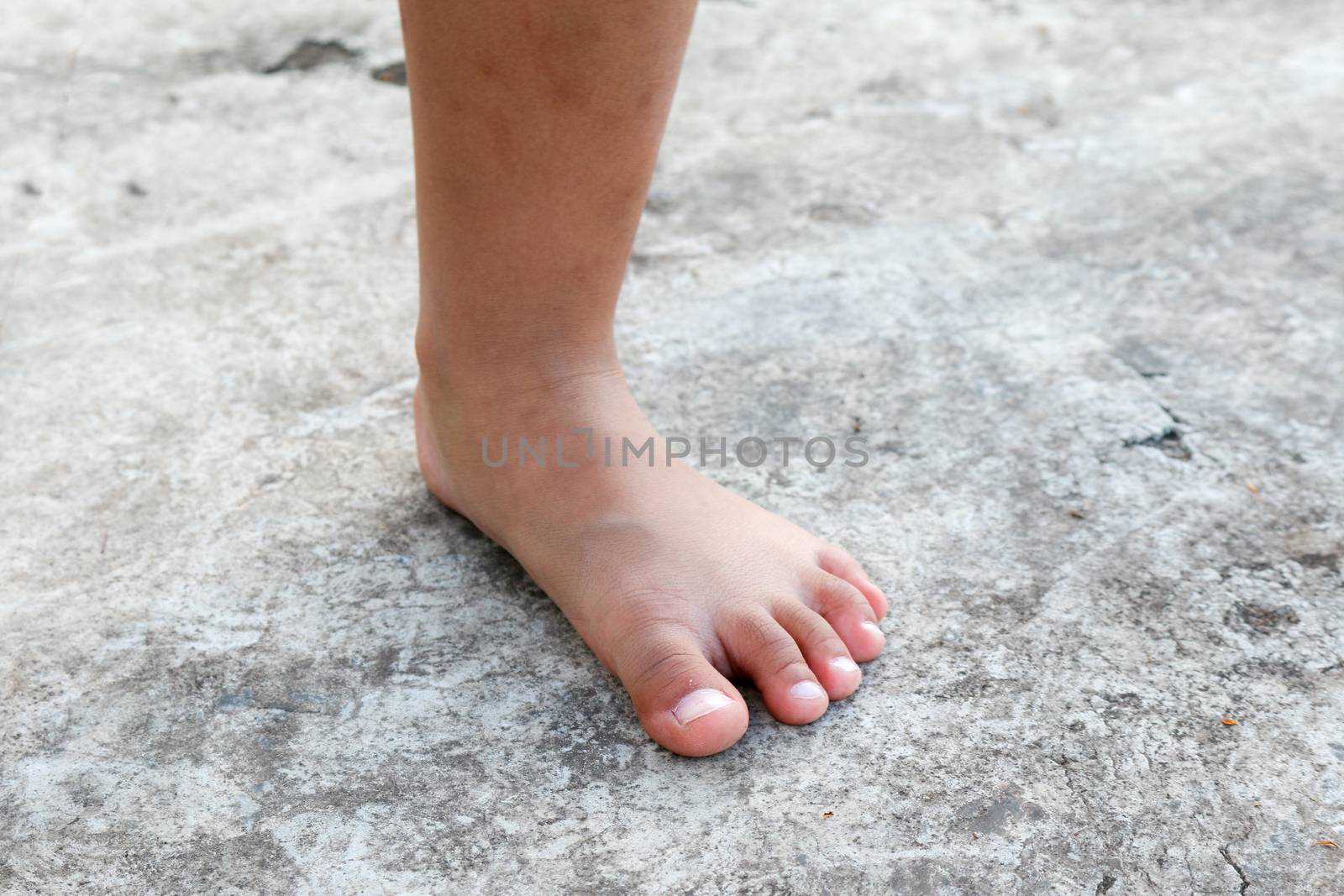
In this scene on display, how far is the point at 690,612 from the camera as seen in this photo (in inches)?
35.9

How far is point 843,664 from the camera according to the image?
0.89 metres

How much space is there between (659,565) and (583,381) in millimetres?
172

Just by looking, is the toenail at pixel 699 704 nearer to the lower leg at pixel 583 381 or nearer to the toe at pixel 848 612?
the lower leg at pixel 583 381

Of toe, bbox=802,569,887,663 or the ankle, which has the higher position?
the ankle

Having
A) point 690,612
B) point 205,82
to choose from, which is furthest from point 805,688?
point 205,82

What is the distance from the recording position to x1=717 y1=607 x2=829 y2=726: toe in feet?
2.83

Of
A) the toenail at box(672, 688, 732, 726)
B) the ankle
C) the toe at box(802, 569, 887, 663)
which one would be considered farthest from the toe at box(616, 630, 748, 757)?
the ankle

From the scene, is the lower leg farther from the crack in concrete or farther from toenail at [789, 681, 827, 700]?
the crack in concrete

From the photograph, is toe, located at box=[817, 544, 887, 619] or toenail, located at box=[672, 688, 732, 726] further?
toe, located at box=[817, 544, 887, 619]

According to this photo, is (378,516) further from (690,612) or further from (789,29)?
(789,29)

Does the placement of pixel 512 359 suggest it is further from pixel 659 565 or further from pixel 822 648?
pixel 822 648

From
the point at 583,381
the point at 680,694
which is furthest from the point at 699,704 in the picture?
the point at 583,381

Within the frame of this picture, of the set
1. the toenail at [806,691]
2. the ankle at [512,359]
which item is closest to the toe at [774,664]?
the toenail at [806,691]

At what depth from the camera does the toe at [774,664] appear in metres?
0.86
